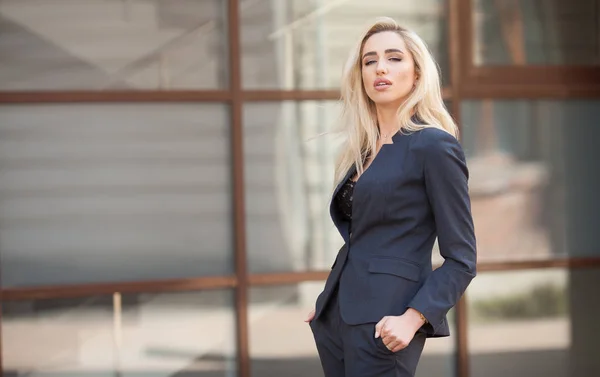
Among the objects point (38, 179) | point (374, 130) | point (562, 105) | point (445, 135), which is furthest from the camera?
point (562, 105)

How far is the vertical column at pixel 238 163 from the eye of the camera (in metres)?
4.66

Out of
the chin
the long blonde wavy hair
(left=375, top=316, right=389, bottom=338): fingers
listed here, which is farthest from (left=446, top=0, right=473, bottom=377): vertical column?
(left=375, top=316, right=389, bottom=338): fingers

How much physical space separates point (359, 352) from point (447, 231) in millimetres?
407

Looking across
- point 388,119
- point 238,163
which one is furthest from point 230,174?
point 388,119

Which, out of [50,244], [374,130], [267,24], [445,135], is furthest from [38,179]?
[445,135]

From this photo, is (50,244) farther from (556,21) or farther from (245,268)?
(556,21)

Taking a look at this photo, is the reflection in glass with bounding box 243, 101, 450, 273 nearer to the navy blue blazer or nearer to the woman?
the woman

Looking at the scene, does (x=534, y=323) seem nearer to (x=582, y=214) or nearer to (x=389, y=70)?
(x=582, y=214)

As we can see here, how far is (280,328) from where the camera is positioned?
474cm

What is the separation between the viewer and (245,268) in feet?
15.4

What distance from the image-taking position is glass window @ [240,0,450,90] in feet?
15.4

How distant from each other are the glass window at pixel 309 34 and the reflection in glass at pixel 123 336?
1128 mm

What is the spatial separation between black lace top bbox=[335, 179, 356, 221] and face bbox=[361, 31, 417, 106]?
0.27m

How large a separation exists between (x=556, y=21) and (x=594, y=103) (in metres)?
0.48
